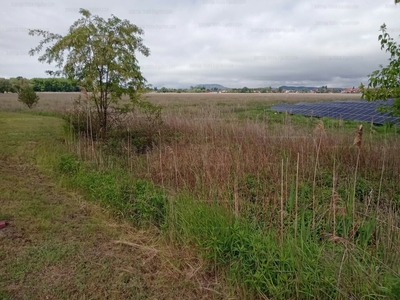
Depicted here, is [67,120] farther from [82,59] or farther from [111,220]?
[111,220]

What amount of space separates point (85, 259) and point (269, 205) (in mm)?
2384

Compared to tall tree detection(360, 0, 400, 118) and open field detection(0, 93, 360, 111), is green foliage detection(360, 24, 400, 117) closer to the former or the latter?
tall tree detection(360, 0, 400, 118)

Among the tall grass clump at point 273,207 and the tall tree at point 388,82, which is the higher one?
the tall tree at point 388,82

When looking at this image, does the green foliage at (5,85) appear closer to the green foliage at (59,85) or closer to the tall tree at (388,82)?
the green foliage at (59,85)

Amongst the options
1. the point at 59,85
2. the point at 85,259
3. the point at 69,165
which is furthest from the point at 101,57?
the point at 59,85

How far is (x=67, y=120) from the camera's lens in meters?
8.70

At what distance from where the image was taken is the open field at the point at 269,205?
2146 mm

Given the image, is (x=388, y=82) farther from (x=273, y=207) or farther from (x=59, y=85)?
(x=59, y=85)

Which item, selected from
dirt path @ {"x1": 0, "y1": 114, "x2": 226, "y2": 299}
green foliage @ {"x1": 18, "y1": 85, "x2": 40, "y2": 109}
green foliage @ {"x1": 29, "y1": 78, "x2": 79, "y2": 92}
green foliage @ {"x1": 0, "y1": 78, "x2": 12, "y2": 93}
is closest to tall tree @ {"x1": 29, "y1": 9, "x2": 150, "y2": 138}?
green foliage @ {"x1": 29, "y1": 78, "x2": 79, "y2": 92}

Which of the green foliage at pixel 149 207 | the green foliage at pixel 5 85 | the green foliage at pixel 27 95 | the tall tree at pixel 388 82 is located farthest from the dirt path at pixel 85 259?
the green foliage at pixel 5 85

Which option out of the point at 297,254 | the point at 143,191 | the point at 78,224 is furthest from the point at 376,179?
the point at 78,224

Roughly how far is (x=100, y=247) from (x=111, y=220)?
67 cm

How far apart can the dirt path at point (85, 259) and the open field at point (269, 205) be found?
231mm

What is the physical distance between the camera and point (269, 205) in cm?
346
